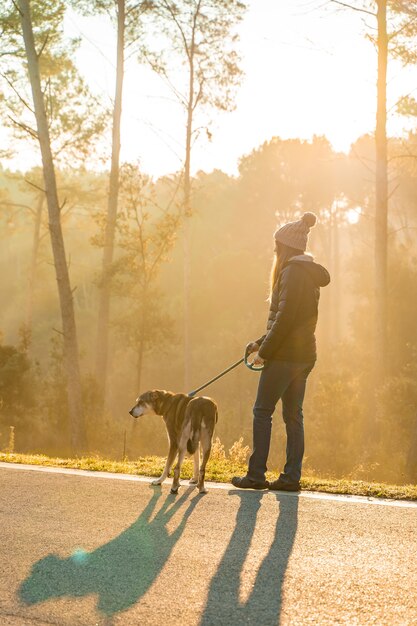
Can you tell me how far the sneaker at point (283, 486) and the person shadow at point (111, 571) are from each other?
5.59ft

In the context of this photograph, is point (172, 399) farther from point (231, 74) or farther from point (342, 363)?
point (342, 363)

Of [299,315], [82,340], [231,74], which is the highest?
[231,74]

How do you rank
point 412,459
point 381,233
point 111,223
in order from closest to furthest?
point 412,459 → point 381,233 → point 111,223

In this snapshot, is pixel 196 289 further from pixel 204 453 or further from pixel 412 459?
pixel 204 453

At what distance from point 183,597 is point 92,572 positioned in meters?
0.66

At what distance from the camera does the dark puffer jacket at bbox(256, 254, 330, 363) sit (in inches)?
270

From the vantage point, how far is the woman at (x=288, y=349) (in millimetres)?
6883

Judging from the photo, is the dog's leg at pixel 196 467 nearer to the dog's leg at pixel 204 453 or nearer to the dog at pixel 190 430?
the dog at pixel 190 430

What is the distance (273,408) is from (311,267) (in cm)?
130

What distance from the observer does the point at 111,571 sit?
14.1 ft

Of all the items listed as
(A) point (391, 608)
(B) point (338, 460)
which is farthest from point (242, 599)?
(B) point (338, 460)

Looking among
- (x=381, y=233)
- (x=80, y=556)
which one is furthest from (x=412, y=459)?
(x=80, y=556)

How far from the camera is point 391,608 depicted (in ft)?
12.2

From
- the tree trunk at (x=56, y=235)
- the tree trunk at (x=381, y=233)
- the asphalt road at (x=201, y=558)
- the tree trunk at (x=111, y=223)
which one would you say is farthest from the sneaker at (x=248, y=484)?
the tree trunk at (x=111, y=223)
